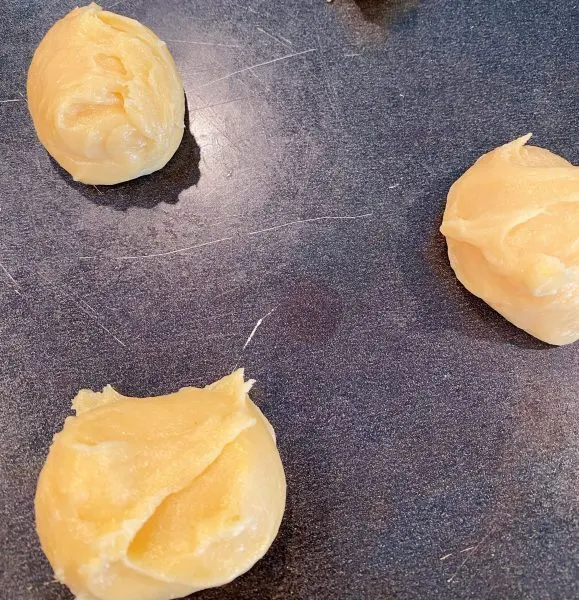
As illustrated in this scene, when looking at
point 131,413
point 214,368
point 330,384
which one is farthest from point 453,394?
point 131,413

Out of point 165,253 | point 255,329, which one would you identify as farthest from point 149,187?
point 255,329

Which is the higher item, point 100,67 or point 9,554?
point 100,67

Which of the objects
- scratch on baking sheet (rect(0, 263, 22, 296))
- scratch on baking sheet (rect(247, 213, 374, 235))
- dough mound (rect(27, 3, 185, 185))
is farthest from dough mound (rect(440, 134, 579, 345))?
scratch on baking sheet (rect(0, 263, 22, 296))

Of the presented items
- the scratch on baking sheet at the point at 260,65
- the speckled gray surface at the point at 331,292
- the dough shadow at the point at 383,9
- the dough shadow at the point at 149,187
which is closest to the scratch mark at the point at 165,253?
the speckled gray surface at the point at 331,292

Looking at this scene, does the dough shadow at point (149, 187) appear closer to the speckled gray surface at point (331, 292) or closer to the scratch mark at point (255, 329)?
the speckled gray surface at point (331, 292)

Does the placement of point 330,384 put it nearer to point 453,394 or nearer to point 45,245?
point 453,394
